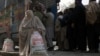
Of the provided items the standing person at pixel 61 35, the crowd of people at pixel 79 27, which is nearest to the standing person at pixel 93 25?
the crowd of people at pixel 79 27

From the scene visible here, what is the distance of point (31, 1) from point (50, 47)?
2.04m

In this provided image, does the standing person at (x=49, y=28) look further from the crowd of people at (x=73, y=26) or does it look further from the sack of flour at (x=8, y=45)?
the sack of flour at (x=8, y=45)

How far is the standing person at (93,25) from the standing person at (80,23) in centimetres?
27

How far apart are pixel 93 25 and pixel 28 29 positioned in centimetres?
303

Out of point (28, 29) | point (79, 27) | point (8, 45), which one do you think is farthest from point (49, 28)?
point (28, 29)

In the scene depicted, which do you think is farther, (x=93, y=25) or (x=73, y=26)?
(x=73, y=26)

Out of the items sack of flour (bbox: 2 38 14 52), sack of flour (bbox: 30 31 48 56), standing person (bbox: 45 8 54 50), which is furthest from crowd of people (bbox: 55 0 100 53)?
sack of flour (bbox: 30 31 48 56)

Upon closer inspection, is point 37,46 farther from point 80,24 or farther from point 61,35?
point 61,35

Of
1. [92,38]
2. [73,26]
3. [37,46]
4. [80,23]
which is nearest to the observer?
[37,46]

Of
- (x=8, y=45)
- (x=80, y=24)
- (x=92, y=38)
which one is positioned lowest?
(x=8, y=45)

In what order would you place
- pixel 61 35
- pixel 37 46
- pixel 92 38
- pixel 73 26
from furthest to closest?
1. pixel 61 35
2. pixel 73 26
3. pixel 92 38
4. pixel 37 46

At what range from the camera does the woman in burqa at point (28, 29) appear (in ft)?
37.6

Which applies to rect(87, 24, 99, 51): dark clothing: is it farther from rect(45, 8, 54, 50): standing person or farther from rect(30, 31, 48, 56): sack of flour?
rect(30, 31, 48, 56): sack of flour

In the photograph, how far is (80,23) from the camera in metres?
14.2
